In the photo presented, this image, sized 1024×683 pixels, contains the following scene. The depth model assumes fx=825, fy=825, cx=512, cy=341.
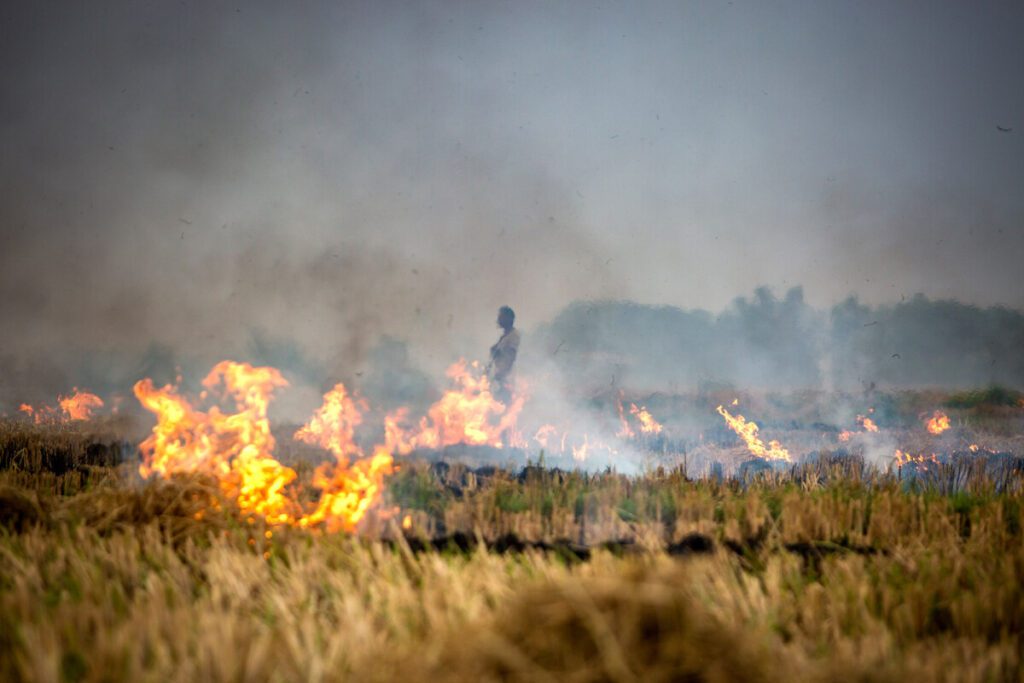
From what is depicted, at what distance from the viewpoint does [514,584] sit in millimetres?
4457

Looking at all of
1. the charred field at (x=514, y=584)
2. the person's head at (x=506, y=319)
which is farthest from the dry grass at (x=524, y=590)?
the person's head at (x=506, y=319)

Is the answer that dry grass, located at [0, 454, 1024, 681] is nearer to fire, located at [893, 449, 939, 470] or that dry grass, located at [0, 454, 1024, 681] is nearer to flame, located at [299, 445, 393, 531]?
flame, located at [299, 445, 393, 531]

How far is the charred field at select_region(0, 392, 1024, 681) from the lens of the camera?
271cm

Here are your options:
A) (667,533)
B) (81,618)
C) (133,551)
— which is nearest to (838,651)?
(667,533)

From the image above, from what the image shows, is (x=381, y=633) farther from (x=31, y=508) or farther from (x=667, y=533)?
(x=31, y=508)

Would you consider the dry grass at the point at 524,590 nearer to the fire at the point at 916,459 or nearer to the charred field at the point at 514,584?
the charred field at the point at 514,584

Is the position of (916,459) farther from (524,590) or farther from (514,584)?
(524,590)

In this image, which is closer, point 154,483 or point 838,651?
point 838,651

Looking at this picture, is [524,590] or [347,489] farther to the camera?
[347,489]

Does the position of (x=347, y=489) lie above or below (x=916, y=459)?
above

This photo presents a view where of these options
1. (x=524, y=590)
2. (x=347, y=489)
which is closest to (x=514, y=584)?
(x=524, y=590)

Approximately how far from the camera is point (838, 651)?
3654 mm

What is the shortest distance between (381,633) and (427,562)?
1.50 m

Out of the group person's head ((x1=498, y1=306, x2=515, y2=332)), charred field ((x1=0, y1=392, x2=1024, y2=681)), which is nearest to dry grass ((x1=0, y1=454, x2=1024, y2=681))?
charred field ((x1=0, y1=392, x2=1024, y2=681))
